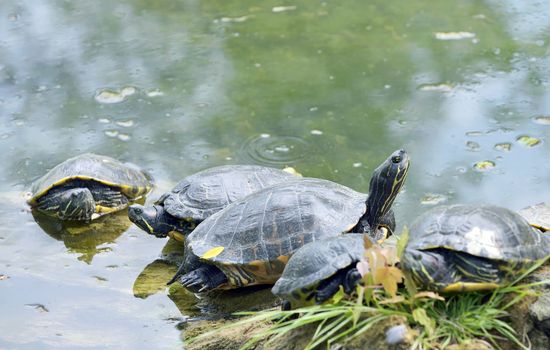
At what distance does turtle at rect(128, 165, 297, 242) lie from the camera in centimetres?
543

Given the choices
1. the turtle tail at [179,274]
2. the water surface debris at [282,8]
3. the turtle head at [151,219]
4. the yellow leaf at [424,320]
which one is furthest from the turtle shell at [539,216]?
the water surface debris at [282,8]

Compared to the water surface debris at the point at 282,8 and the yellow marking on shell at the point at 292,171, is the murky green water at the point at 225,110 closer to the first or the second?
the water surface debris at the point at 282,8

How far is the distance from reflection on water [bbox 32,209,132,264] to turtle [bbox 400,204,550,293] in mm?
2810

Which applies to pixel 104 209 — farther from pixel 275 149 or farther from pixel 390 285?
pixel 390 285

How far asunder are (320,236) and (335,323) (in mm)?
974

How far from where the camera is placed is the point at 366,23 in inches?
358

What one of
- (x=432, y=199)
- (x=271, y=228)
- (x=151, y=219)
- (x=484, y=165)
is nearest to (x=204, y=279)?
(x=271, y=228)

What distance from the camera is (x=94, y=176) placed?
248 inches

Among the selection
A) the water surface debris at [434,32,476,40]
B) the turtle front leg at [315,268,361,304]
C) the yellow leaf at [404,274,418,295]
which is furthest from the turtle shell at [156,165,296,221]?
the water surface debris at [434,32,476,40]

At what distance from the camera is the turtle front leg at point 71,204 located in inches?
237

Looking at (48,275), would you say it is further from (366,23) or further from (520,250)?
(366,23)

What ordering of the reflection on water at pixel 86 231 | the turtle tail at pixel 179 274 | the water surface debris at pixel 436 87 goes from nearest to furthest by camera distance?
the turtle tail at pixel 179 274 < the reflection on water at pixel 86 231 < the water surface debris at pixel 436 87

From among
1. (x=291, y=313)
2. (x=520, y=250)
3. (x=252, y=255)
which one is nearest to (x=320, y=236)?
(x=252, y=255)

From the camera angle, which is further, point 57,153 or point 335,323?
point 57,153
